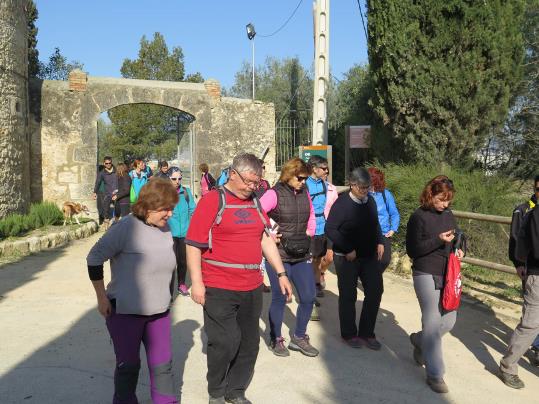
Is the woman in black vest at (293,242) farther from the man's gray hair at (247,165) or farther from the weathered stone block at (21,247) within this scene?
the weathered stone block at (21,247)

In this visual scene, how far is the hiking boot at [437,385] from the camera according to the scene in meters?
3.69

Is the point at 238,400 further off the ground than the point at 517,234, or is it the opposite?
the point at 517,234

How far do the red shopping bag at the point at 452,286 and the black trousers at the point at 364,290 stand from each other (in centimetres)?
90

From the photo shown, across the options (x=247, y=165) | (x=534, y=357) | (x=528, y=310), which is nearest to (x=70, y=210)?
(x=247, y=165)

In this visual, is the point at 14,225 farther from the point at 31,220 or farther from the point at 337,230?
the point at 337,230

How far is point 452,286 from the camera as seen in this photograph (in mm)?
3715

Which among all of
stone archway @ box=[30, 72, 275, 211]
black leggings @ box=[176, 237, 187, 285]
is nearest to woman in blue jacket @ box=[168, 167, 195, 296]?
black leggings @ box=[176, 237, 187, 285]

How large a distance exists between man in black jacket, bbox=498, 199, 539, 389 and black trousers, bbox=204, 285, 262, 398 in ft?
6.51

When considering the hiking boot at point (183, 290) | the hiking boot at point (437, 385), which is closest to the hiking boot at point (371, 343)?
the hiking boot at point (437, 385)

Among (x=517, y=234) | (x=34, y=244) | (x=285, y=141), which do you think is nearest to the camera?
(x=517, y=234)

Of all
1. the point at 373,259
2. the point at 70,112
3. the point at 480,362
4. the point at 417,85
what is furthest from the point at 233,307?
the point at 70,112

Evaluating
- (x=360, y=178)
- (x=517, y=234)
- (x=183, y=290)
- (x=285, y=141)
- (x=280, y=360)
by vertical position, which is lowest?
(x=280, y=360)

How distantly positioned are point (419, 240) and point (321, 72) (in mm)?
7890

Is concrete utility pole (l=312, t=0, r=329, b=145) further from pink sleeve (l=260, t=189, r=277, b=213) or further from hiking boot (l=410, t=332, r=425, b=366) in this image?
hiking boot (l=410, t=332, r=425, b=366)
